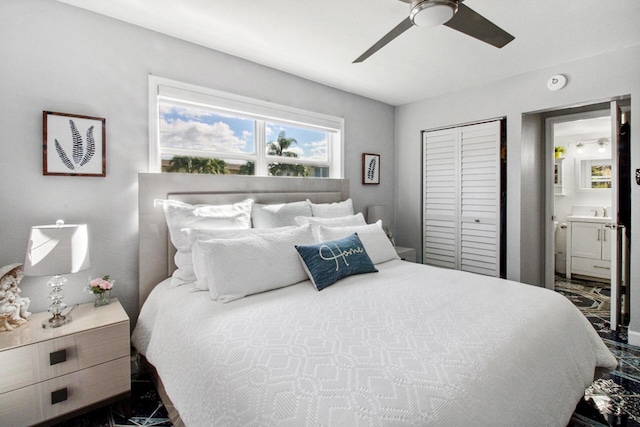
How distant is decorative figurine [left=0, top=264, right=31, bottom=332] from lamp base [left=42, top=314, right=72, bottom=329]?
14cm

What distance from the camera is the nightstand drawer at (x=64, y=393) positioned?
4.99 ft

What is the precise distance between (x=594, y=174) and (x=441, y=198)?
3.18 meters

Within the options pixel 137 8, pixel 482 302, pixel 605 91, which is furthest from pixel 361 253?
pixel 605 91

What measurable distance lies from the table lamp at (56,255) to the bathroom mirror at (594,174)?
6707 millimetres

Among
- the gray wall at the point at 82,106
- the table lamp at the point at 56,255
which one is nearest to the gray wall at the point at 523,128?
the gray wall at the point at 82,106

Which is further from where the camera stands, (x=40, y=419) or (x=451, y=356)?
(x=40, y=419)

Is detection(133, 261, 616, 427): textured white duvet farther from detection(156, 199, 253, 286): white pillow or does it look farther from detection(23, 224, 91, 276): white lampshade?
detection(23, 224, 91, 276): white lampshade

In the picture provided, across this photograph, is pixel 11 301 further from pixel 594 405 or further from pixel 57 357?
pixel 594 405

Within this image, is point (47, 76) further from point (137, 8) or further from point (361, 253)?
point (361, 253)

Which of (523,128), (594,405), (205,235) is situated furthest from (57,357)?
(523,128)

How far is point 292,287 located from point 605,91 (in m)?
3.21

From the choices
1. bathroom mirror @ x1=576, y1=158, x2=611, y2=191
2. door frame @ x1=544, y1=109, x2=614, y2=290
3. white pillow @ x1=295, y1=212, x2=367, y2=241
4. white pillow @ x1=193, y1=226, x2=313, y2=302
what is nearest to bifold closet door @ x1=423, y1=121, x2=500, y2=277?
door frame @ x1=544, y1=109, x2=614, y2=290

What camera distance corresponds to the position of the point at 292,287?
202 cm

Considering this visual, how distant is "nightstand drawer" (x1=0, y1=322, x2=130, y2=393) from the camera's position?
1.51 metres
